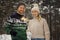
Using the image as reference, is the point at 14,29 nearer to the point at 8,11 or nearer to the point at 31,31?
the point at 31,31

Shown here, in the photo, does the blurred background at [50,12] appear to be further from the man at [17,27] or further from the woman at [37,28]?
the man at [17,27]

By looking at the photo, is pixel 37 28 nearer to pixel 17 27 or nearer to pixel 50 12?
pixel 17 27

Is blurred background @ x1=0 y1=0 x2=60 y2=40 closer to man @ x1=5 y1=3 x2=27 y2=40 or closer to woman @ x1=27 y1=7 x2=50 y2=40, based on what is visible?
woman @ x1=27 y1=7 x2=50 y2=40

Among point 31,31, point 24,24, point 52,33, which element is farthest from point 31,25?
point 52,33

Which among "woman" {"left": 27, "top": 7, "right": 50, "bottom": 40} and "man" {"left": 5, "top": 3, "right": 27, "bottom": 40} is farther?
"woman" {"left": 27, "top": 7, "right": 50, "bottom": 40}

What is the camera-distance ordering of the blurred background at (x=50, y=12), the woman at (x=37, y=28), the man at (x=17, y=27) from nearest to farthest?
1. the man at (x=17, y=27)
2. the woman at (x=37, y=28)
3. the blurred background at (x=50, y=12)

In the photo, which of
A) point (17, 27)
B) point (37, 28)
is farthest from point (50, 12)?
point (17, 27)

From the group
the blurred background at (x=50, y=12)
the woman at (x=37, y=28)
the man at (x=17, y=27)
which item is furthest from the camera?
the blurred background at (x=50, y=12)

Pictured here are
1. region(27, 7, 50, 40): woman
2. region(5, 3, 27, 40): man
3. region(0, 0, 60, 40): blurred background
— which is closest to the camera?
region(5, 3, 27, 40): man

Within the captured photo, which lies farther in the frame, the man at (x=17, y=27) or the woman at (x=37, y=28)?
the woman at (x=37, y=28)

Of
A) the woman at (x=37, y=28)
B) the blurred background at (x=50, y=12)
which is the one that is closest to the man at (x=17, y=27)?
the woman at (x=37, y=28)

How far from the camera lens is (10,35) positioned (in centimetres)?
593

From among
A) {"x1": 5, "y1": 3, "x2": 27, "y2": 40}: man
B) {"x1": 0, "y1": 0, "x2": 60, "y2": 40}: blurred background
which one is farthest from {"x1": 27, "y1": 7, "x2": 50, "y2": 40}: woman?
{"x1": 0, "y1": 0, "x2": 60, "y2": 40}: blurred background

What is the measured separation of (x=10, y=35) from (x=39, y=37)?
28.6 inches
